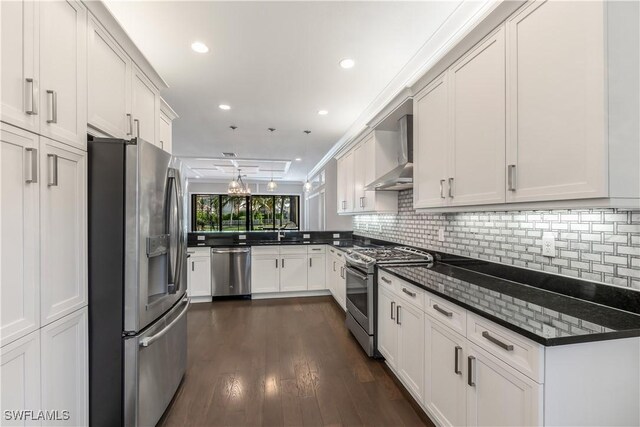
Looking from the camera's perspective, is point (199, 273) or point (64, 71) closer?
point (64, 71)

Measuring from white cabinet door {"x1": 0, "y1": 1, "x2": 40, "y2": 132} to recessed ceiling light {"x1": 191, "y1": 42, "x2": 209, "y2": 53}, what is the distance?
3.92 ft

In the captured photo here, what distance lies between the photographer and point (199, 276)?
4.58m

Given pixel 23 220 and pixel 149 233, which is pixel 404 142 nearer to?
pixel 149 233

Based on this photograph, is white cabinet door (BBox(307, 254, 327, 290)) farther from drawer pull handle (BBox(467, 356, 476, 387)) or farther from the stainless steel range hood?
drawer pull handle (BBox(467, 356, 476, 387))

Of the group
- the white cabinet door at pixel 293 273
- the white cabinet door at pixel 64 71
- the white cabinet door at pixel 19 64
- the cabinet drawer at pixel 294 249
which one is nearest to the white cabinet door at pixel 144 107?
the white cabinet door at pixel 64 71

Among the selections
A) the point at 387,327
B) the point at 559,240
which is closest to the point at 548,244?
the point at 559,240

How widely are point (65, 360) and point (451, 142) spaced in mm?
2541

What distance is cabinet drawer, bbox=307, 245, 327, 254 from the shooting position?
497cm

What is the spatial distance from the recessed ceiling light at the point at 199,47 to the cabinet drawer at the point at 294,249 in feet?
10.5

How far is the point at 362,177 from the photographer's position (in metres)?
3.87

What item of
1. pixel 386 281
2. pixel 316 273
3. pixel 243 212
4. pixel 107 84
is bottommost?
pixel 316 273

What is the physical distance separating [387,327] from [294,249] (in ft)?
8.87

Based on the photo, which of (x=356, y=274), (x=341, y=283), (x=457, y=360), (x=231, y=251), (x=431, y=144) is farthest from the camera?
(x=231, y=251)

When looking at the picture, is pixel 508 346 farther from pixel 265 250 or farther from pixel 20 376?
pixel 265 250
